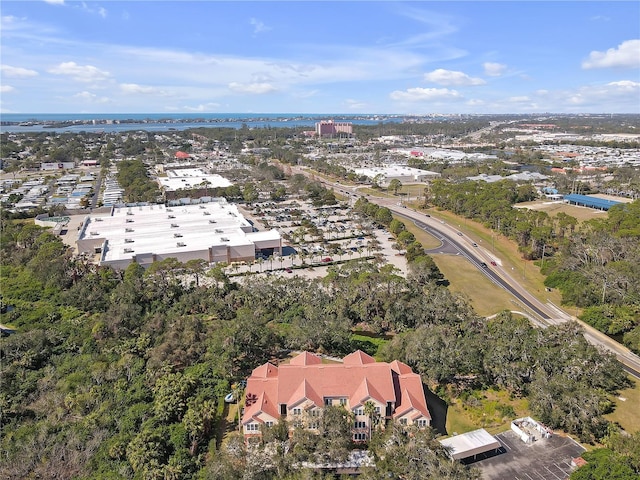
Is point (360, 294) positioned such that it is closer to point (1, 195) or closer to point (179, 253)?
point (179, 253)

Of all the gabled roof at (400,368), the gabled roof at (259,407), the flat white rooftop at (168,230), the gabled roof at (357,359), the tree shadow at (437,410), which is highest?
the gabled roof at (357,359)

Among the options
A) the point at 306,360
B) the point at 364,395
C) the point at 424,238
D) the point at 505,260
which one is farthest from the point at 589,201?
the point at 364,395

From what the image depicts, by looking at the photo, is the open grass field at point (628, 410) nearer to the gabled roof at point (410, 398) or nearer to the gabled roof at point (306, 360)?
the gabled roof at point (410, 398)

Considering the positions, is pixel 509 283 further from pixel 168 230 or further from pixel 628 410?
pixel 168 230

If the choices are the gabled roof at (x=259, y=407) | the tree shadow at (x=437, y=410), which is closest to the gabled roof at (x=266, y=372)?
the gabled roof at (x=259, y=407)

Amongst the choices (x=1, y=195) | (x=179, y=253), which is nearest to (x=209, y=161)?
(x=1, y=195)

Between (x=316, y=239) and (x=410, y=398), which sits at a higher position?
(x=410, y=398)

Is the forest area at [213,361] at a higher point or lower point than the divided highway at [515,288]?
higher
